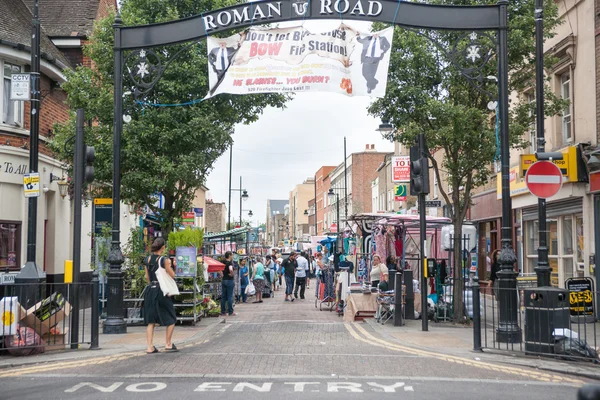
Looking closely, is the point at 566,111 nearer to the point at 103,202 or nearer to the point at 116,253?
the point at 116,253

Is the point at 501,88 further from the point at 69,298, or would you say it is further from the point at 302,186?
the point at 302,186

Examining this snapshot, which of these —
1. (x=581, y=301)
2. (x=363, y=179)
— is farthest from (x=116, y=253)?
(x=363, y=179)

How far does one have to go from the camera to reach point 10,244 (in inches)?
727

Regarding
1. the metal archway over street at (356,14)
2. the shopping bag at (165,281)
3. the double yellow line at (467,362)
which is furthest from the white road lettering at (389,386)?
the metal archway over street at (356,14)

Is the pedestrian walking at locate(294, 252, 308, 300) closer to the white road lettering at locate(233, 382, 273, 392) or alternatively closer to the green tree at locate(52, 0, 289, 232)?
the green tree at locate(52, 0, 289, 232)

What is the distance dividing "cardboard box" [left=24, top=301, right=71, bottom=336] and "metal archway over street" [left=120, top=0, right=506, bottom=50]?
6067mm

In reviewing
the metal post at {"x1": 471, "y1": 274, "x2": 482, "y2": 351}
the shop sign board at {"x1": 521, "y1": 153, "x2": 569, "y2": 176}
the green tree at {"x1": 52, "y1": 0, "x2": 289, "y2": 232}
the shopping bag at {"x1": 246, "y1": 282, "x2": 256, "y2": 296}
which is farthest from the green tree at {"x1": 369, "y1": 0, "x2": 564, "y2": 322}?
the shopping bag at {"x1": 246, "y1": 282, "x2": 256, "y2": 296}

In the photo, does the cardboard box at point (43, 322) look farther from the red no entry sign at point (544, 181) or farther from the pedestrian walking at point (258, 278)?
the pedestrian walking at point (258, 278)

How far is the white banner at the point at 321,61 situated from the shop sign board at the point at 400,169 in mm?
15584

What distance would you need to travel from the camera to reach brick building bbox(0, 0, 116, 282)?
1809cm

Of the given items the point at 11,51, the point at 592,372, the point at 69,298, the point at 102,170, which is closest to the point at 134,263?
the point at 102,170

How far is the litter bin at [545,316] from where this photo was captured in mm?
10359

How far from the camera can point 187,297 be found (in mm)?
16141

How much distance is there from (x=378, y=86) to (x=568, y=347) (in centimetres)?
593
